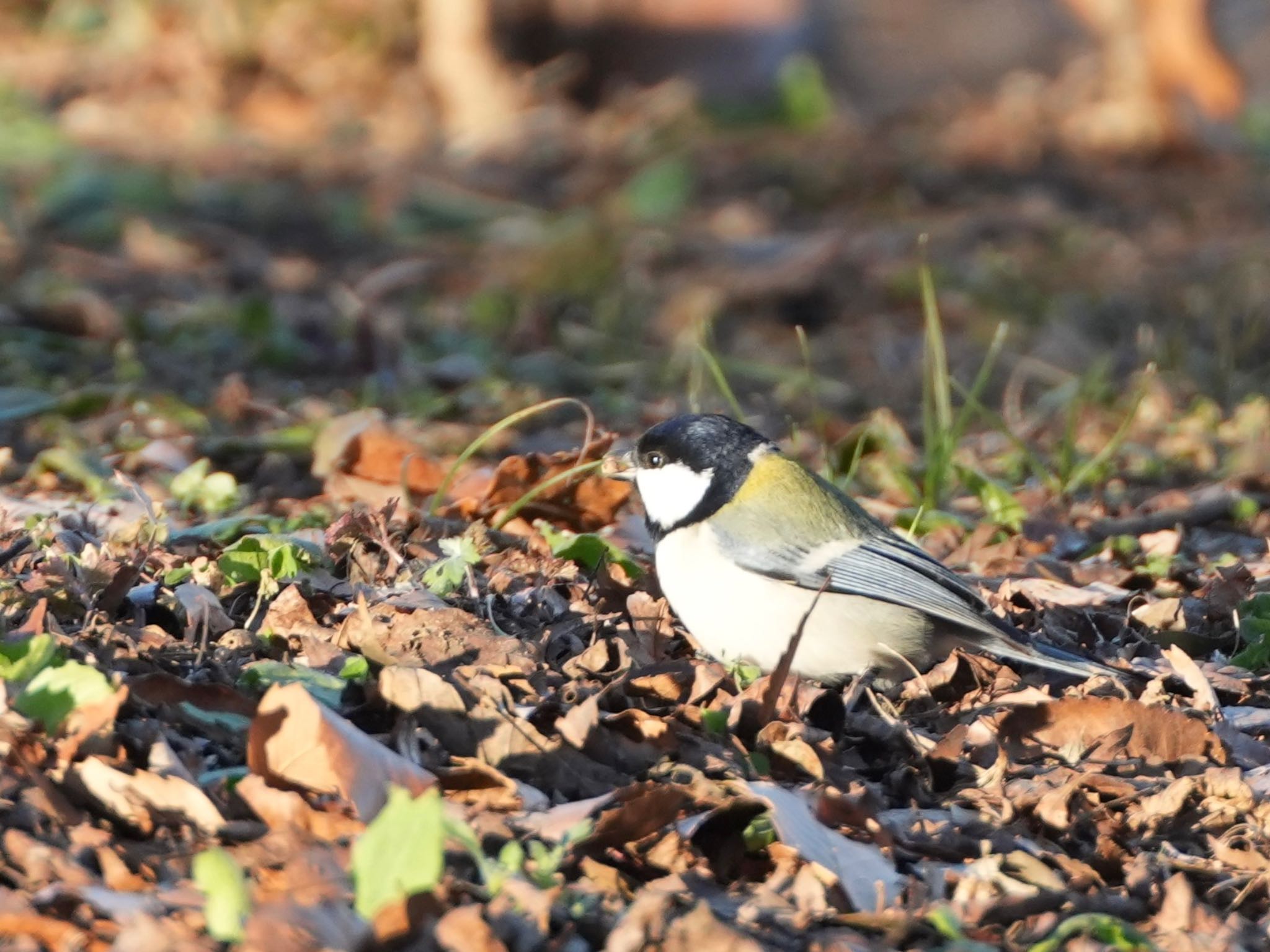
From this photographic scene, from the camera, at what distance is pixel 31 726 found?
2.57 meters

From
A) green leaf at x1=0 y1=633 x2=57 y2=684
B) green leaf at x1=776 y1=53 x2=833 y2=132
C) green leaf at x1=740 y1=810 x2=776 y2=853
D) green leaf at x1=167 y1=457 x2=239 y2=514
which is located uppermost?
green leaf at x1=0 y1=633 x2=57 y2=684

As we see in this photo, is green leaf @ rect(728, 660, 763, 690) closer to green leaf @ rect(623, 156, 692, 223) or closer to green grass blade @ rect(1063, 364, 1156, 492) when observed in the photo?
green grass blade @ rect(1063, 364, 1156, 492)

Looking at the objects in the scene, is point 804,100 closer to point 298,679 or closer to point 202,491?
point 202,491

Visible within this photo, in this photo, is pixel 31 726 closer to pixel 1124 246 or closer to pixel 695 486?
pixel 695 486

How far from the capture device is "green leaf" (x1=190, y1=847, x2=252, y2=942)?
2166 millimetres

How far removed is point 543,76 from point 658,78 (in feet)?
3.76

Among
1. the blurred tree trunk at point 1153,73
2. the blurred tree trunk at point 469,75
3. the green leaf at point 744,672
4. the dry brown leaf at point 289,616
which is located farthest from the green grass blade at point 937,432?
the blurred tree trunk at point 469,75

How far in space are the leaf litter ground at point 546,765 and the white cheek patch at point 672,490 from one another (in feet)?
0.62

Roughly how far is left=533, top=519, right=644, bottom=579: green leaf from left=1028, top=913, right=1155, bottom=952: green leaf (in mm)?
1663

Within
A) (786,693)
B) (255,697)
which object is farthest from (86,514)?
(786,693)

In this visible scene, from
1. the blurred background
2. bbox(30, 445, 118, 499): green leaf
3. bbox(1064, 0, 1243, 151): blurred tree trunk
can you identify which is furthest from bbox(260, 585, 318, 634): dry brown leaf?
bbox(1064, 0, 1243, 151): blurred tree trunk

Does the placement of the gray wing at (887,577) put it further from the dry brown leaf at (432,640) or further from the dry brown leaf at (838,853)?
the dry brown leaf at (838,853)

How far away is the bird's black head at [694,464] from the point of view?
12.2 feet

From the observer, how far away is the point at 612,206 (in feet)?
30.3
